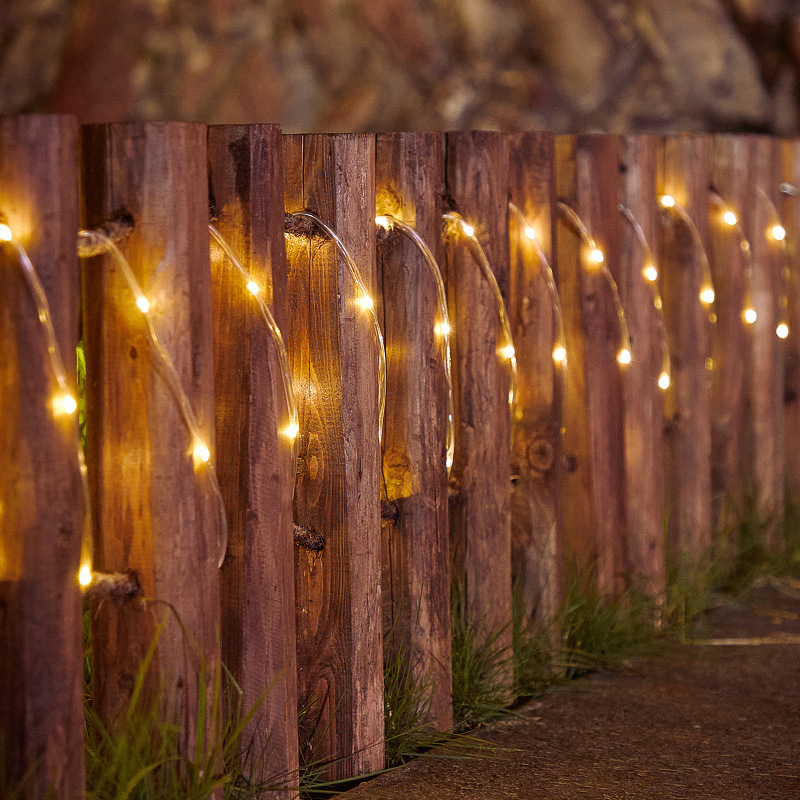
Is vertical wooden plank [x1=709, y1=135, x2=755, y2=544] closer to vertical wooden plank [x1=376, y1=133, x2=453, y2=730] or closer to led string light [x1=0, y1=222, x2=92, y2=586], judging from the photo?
vertical wooden plank [x1=376, y1=133, x2=453, y2=730]

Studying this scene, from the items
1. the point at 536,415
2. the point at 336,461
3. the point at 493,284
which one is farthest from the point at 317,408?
the point at 536,415

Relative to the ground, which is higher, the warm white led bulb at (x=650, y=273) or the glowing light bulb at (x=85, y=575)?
the warm white led bulb at (x=650, y=273)

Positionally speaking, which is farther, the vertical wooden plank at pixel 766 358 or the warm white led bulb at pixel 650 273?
the vertical wooden plank at pixel 766 358

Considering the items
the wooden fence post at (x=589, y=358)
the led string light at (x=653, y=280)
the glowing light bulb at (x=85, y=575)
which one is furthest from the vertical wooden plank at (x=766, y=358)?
the glowing light bulb at (x=85, y=575)

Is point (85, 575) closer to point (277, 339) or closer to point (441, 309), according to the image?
point (277, 339)

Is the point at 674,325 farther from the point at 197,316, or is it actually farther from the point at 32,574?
the point at 32,574

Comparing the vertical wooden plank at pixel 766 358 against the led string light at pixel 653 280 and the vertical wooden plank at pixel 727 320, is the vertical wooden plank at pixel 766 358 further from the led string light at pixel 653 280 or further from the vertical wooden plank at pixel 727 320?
the led string light at pixel 653 280

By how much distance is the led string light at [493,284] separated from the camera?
2.25m

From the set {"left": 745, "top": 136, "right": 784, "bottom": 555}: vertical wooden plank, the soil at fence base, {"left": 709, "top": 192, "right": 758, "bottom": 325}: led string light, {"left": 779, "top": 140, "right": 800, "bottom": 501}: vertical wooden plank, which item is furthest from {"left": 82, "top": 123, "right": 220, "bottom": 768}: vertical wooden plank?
{"left": 779, "top": 140, "right": 800, "bottom": 501}: vertical wooden plank

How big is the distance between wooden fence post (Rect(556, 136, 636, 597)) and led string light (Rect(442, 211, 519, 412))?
311mm

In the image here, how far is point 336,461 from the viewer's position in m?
1.94

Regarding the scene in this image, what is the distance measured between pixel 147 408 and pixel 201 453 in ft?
0.35

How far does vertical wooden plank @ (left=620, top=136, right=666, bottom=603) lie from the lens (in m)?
2.74

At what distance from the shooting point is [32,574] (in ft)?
4.72
